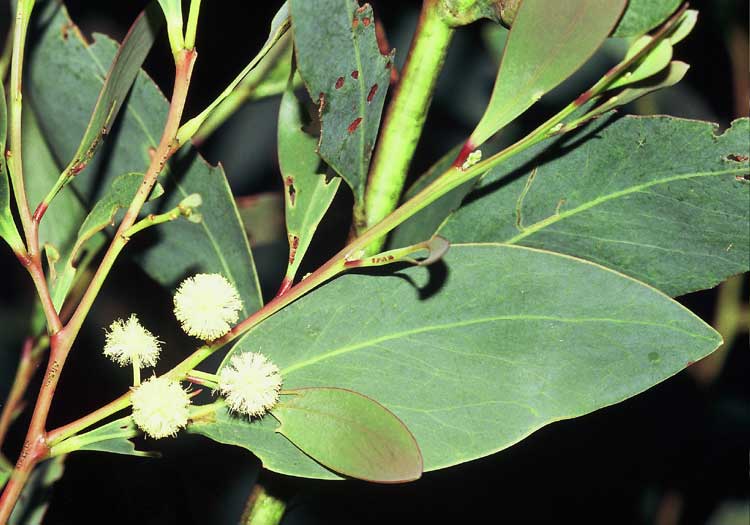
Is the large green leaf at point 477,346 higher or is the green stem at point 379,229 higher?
the green stem at point 379,229

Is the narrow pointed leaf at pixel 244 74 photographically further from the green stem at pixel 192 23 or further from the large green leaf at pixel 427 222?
the large green leaf at pixel 427 222

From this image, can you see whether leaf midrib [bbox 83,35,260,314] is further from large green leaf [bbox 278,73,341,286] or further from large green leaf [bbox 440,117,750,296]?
large green leaf [bbox 440,117,750,296]

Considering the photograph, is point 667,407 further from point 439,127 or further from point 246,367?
point 246,367

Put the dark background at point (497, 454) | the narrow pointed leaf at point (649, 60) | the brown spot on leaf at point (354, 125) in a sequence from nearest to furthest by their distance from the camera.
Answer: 1. the narrow pointed leaf at point (649, 60)
2. the brown spot on leaf at point (354, 125)
3. the dark background at point (497, 454)

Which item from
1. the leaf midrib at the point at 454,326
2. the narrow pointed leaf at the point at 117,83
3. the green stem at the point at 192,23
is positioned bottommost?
the leaf midrib at the point at 454,326

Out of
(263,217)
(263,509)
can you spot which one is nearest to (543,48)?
(263,509)

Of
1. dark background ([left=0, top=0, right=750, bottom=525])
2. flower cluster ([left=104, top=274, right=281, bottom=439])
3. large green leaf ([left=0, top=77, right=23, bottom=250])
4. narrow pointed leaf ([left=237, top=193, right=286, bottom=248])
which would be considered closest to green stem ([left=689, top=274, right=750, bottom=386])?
dark background ([left=0, top=0, right=750, bottom=525])

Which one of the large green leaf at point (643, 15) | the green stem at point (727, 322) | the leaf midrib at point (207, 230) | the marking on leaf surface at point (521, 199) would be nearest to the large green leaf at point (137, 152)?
the leaf midrib at point (207, 230)
